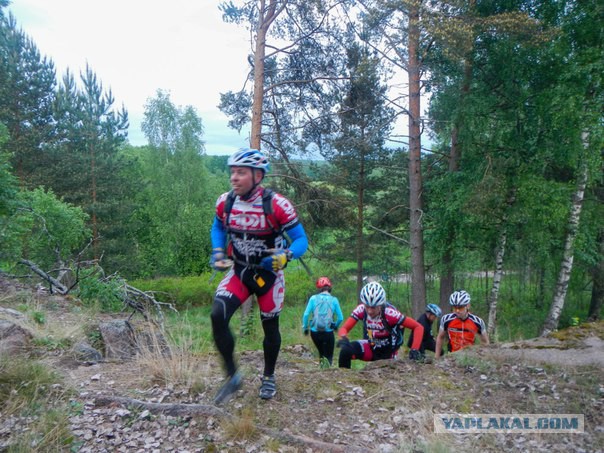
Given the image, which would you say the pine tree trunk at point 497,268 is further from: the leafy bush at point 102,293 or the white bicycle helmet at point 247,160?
the white bicycle helmet at point 247,160

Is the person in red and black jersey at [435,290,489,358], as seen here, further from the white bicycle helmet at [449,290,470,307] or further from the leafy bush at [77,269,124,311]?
the leafy bush at [77,269,124,311]

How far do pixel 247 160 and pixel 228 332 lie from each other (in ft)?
4.85

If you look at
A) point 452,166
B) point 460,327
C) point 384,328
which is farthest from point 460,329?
point 452,166

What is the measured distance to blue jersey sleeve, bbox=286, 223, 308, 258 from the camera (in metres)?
3.75

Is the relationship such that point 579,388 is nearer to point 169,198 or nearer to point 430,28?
point 430,28

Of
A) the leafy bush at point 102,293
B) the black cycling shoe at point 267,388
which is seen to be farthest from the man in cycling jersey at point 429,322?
the leafy bush at point 102,293

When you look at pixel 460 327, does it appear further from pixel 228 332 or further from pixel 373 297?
pixel 228 332

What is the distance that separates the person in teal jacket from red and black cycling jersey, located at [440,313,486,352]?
163 centimetres

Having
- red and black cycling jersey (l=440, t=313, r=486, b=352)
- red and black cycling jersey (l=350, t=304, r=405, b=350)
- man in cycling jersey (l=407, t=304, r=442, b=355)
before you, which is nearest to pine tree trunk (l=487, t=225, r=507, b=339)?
man in cycling jersey (l=407, t=304, r=442, b=355)

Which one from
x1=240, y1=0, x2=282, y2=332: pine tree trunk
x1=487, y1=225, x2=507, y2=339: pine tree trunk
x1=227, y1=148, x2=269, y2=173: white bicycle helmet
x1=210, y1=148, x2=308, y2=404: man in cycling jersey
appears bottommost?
x1=487, y1=225, x2=507, y2=339: pine tree trunk

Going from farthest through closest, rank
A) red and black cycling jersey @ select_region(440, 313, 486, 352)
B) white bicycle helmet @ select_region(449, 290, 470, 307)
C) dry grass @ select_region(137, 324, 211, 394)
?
red and black cycling jersey @ select_region(440, 313, 486, 352)
white bicycle helmet @ select_region(449, 290, 470, 307)
dry grass @ select_region(137, 324, 211, 394)

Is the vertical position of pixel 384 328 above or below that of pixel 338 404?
above

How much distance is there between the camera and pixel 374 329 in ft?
19.5

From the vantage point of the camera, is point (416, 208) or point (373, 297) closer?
point (373, 297)
